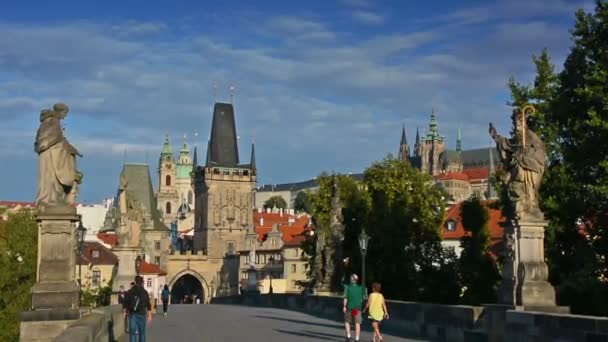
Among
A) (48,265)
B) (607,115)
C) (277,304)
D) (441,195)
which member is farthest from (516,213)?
(441,195)

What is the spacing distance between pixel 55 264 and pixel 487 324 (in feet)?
27.0

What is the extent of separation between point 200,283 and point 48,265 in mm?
138908

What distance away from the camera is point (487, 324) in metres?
17.9

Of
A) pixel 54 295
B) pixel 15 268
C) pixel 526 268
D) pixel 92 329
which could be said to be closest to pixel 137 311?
pixel 54 295

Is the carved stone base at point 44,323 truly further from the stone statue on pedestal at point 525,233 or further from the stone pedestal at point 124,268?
the stone pedestal at point 124,268

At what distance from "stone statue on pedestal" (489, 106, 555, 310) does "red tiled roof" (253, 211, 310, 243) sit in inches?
4393

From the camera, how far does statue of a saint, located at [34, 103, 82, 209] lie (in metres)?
16.3

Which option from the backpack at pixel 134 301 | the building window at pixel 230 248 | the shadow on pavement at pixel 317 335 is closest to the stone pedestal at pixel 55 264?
the backpack at pixel 134 301

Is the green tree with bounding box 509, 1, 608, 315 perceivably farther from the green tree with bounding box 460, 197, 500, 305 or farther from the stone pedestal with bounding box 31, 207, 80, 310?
the stone pedestal with bounding box 31, 207, 80, 310

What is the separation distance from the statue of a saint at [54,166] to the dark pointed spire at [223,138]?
145 metres

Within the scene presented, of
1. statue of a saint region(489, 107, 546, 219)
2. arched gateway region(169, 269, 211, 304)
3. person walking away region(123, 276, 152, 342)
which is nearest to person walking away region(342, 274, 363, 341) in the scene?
statue of a saint region(489, 107, 546, 219)

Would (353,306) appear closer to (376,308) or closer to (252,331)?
(376,308)

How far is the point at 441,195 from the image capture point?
2657 inches

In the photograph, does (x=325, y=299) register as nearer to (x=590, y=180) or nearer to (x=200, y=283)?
(x=590, y=180)
